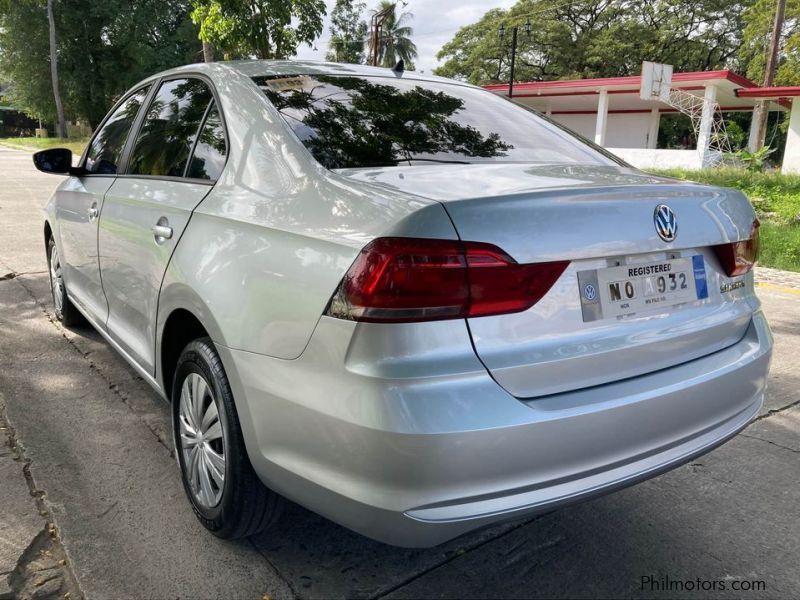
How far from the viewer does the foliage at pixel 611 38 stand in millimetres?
42250

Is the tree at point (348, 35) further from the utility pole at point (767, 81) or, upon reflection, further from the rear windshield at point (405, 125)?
the rear windshield at point (405, 125)

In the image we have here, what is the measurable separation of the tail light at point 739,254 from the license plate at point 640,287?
0.42 ft

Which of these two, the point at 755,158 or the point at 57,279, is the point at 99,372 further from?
the point at 755,158

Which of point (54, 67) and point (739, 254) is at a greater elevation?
point (54, 67)

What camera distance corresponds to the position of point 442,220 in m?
1.63

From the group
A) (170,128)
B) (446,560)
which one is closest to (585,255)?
(446,560)

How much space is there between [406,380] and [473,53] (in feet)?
163

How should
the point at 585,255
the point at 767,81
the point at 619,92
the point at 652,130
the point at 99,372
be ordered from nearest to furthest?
the point at 585,255 → the point at 99,372 → the point at 767,81 → the point at 619,92 → the point at 652,130

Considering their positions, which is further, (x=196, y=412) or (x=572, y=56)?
(x=572, y=56)

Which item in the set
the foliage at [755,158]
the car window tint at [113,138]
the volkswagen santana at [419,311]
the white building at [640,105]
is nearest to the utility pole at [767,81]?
the white building at [640,105]

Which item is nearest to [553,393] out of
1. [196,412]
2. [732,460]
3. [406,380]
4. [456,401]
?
[456,401]

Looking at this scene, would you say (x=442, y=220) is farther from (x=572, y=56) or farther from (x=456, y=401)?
(x=572, y=56)

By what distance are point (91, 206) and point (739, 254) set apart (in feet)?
9.85

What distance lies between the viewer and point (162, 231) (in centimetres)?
251
